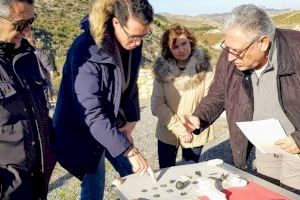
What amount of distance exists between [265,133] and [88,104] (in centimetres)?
106

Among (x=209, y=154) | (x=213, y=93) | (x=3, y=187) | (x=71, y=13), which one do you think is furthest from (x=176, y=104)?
(x=71, y=13)

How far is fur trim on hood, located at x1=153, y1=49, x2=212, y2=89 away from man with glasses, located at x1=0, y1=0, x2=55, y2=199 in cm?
162

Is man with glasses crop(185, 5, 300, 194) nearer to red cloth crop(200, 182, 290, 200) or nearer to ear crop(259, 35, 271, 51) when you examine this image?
ear crop(259, 35, 271, 51)

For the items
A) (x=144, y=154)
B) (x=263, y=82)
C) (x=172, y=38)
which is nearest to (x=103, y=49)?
(x=263, y=82)

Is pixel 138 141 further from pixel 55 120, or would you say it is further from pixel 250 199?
pixel 250 199

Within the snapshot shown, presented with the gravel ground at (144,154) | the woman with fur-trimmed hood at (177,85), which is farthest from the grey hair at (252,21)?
the gravel ground at (144,154)

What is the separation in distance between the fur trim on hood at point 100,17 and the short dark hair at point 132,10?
39 millimetres

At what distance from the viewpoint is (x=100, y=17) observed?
2672 millimetres

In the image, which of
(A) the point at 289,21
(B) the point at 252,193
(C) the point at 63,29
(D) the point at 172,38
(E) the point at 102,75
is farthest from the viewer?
(A) the point at 289,21

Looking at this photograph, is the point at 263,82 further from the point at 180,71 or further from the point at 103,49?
the point at 180,71

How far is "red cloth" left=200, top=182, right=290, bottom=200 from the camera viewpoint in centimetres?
236

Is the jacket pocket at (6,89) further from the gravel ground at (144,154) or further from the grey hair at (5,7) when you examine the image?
the gravel ground at (144,154)

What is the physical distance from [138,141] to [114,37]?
5190 mm

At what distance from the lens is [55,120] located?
3.07 metres
